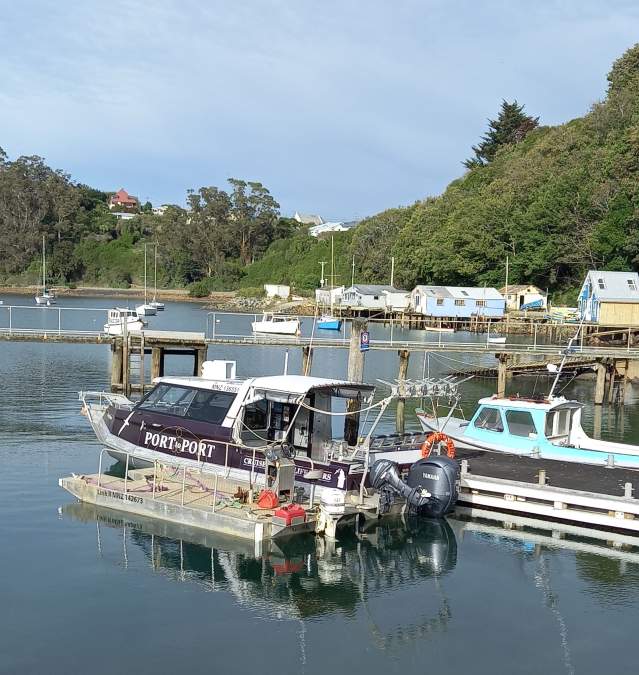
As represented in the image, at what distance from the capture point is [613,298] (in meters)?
68.7

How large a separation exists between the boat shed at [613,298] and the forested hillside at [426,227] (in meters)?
5.98

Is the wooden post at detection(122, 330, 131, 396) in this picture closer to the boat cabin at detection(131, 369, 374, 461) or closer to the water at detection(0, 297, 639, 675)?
the water at detection(0, 297, 639, 675)

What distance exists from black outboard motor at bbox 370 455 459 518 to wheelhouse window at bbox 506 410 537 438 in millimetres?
4477

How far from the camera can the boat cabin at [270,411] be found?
66.0ft

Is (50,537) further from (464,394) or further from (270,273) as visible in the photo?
(270,273)

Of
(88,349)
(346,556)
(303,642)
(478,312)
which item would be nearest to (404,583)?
(346,556)

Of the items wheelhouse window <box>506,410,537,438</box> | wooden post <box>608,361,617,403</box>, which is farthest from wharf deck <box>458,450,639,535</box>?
wooden post <box>608,361,617,403</box>

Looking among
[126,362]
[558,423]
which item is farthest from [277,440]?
[126,362]

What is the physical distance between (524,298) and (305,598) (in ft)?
253

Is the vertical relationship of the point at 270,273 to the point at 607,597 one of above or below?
above

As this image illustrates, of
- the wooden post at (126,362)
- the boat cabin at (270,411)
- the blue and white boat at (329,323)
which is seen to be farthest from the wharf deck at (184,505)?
the blue and white boat at (329,323)

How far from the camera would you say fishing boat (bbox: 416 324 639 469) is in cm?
2230

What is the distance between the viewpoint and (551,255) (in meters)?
87.0

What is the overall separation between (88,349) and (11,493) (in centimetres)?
3955
